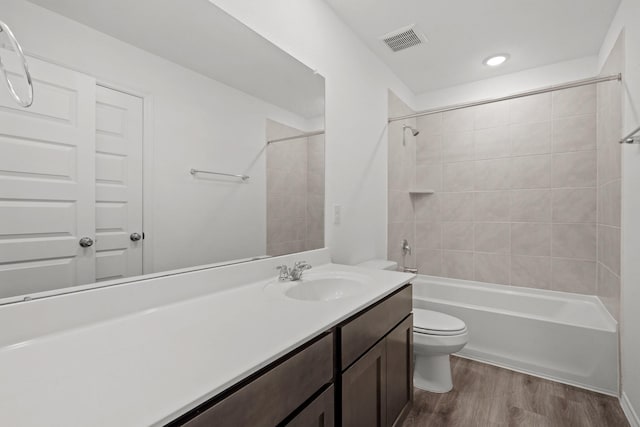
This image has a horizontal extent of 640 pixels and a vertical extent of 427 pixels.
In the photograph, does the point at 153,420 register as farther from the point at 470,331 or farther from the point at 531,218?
the point at 531,218

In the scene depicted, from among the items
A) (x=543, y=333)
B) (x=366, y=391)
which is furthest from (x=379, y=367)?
(x=543, y=333)

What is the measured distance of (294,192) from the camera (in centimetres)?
168

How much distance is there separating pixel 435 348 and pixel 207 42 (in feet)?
6.47

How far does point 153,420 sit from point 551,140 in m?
3.20

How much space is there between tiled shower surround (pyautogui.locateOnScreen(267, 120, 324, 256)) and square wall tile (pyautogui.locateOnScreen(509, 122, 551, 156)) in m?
1.95

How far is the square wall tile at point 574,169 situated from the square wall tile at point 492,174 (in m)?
0.34

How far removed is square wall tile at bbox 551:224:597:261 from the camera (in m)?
2.44

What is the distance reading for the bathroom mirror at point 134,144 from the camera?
779 mm

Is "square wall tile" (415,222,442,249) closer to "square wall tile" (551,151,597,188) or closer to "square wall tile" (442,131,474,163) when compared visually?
"square wall tile" (442,131,474,163)

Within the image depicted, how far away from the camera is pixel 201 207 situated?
1.18 meters

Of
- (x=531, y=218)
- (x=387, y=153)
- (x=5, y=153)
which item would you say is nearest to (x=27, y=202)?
(x=5, y=153)

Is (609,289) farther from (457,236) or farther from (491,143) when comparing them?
(491,143)

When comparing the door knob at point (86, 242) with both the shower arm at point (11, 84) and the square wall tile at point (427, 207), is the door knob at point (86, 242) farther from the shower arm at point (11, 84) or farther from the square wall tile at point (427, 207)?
the square wall tile at point (427, 207)

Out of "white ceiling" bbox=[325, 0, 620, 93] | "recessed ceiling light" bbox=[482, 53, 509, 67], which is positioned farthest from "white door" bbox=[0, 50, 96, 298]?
Answer: "recessed ceiling light" bbox=[482, 53, 509, 67]
